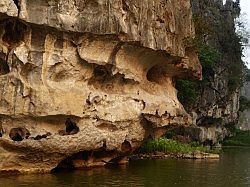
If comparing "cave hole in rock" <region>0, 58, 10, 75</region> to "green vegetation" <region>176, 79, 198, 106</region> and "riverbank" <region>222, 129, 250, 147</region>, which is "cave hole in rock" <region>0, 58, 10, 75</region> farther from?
"riverbank" <region>222, 129, 250, 147</region>

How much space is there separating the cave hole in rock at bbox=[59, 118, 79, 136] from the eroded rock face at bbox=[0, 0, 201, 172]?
0.04 m

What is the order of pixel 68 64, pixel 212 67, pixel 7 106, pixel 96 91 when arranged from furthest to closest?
1. pixel 212 67
2. pixel 96 91
3. pixel 68 64
4. pixel 7 106

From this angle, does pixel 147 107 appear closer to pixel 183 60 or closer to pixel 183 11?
pixel 183 60

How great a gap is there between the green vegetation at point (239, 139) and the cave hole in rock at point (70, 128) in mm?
36296

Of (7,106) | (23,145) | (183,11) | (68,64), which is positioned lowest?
(23,145)

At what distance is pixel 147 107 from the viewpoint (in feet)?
63.3

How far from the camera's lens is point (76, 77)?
55.5ft

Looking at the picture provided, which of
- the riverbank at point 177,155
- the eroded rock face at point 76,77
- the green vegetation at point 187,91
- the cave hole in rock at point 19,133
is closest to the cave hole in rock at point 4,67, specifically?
the eroded rock face at point 76,77

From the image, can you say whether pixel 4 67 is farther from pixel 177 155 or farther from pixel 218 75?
pixel 218 75

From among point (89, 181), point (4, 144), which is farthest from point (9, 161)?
point (89, 181)

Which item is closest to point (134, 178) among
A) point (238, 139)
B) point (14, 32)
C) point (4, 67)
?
point (4, 67)

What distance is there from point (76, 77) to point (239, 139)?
137ft

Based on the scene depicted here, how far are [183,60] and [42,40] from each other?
802cm

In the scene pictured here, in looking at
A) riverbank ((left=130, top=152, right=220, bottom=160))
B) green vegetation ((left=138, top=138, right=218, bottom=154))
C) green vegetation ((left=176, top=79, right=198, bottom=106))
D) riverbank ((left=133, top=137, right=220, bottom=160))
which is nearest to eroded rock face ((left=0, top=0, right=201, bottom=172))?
riverbank ((left=130, top=152, right=220, bottom=160))
